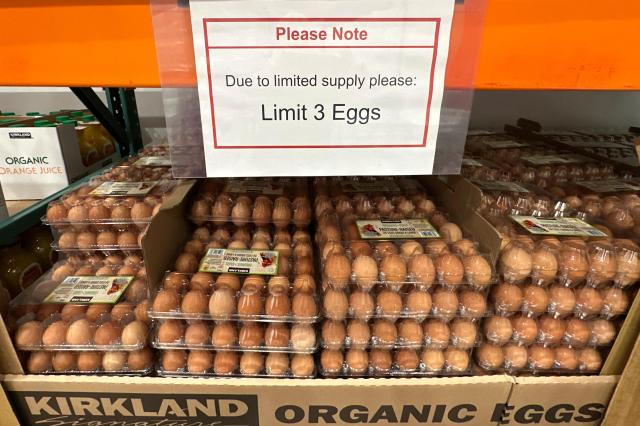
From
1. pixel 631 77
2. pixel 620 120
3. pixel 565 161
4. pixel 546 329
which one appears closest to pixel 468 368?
pixel 546 329

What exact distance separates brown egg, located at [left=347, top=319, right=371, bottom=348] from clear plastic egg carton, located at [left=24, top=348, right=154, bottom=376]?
15.4 inches

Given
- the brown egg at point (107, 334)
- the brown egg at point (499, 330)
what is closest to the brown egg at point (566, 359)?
the brown egg at point (499, 330)

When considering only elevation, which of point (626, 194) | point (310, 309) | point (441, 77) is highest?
point (441, 77)

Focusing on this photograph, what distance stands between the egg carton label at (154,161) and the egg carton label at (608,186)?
4.24ft

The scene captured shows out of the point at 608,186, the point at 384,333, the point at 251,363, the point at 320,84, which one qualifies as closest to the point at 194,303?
the point at 251,363

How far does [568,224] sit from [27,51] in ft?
3.44

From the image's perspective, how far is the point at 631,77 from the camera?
51 cm

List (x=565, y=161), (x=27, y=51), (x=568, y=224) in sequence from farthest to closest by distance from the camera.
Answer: (x=565, y=161) < (x=568, y=224) < (x=27, y=51)

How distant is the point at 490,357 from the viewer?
0.79 meters

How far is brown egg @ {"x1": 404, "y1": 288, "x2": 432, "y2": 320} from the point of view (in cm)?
78

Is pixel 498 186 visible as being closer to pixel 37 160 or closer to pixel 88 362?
pixel 88 362

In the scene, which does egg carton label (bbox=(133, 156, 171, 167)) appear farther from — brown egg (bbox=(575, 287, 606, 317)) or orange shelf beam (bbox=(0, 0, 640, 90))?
brown egg (bbox=(575, 287, 606, 317))

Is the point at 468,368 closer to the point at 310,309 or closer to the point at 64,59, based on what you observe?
the point at 310,309

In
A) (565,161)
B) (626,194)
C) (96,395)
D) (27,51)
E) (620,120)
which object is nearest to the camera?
(27,51)
